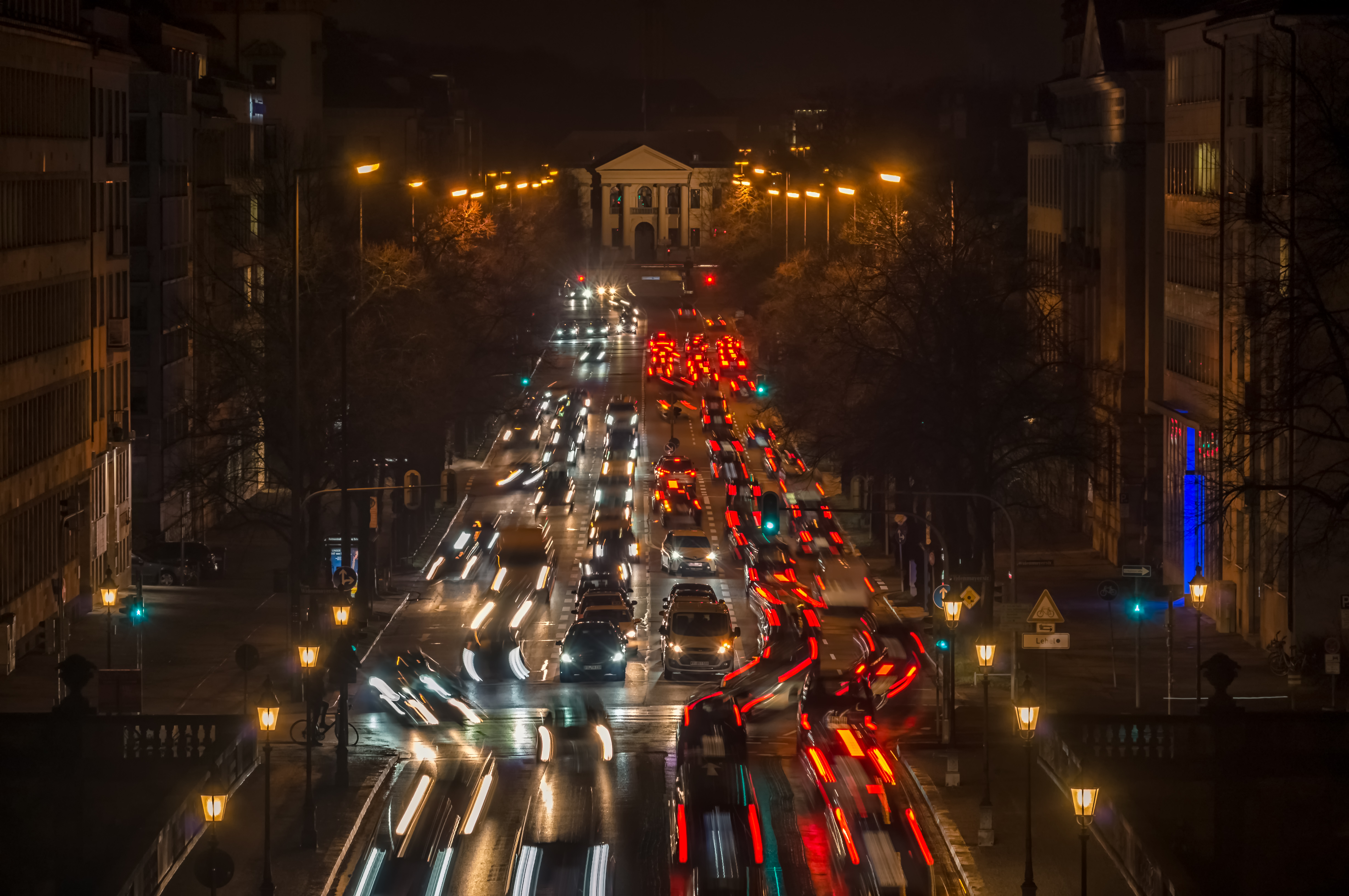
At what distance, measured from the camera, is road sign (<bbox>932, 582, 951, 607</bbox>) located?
40656mm

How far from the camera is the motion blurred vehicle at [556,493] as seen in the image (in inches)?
3233

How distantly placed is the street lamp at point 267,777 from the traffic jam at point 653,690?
3.89 feet

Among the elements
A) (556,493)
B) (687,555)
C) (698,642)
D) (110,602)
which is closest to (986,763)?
(698,642)

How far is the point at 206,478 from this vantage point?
58.3 m

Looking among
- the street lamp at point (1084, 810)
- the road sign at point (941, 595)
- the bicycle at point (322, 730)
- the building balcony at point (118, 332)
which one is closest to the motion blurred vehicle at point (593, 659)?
the bicycle at point (322, 730)

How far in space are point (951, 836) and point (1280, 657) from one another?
692 inches

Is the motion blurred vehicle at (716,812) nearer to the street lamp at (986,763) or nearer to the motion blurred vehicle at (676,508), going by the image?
the street lamp at (986,763)

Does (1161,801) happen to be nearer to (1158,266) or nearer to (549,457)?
(1158,266)

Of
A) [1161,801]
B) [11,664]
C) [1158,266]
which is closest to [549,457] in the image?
[1158,266]

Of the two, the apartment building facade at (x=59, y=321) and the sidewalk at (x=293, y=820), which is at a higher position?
the apartment building facade at (x=59, y=321)

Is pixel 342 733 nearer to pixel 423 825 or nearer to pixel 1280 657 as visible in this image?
pixel 423 825

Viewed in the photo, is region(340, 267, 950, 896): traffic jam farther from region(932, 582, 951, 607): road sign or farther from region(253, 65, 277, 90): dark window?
region(253, 65, 277, 90): dark window

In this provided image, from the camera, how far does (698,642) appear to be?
49656 millimetres

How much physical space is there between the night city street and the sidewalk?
14 centimetres
